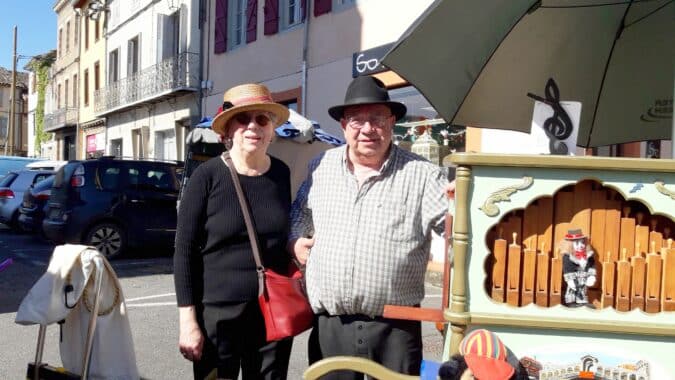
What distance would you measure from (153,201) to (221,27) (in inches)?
266

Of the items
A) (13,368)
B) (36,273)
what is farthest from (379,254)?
(36,273)

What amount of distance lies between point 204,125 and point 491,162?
7223mm

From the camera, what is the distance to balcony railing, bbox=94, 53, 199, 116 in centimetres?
1736

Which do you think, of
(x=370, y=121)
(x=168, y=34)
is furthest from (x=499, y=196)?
(x=168, y=34)

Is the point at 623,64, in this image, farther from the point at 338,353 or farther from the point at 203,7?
the point at 203,7

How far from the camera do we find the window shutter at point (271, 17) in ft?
44.4

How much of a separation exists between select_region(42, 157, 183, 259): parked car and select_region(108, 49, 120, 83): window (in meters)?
15.1

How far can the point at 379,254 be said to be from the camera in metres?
2.45

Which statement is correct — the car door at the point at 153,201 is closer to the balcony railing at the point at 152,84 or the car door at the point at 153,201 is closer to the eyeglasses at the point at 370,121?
the balcony railing at the point at 152,84

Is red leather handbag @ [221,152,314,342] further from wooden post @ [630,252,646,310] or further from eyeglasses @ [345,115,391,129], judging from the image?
wooden post @ [630,252,646,310]

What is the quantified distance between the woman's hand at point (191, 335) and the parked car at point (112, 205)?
802cm

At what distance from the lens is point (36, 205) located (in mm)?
12547

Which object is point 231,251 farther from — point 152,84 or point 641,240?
point 152,84

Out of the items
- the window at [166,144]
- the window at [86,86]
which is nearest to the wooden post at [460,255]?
the window at [166,144]
